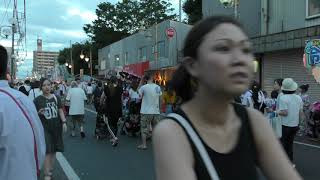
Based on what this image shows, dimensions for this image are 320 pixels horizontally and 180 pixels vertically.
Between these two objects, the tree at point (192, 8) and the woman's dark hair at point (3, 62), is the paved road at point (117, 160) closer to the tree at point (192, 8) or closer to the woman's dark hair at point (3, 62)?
the woman's dark hair at point (3, 62)

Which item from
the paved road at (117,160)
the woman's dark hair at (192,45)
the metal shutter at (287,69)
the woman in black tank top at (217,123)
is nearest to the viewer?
the woman in black tank top at (217,123)

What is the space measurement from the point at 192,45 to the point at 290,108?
8.59 meters

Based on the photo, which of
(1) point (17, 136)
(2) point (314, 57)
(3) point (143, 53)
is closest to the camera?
(1) point (17, 136)

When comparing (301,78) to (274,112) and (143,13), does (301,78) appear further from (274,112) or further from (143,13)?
(143,13)

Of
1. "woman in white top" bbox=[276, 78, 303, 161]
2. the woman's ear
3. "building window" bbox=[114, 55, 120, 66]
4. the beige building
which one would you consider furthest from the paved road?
the beige building

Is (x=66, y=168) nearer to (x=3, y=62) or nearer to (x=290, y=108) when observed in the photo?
(x=290, y=108)

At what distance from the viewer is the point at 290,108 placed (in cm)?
1034

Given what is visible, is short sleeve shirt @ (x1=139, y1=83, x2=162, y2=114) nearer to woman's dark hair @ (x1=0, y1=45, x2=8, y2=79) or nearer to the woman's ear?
woman's dark hair @ (x1=0, y1=45, x2=8, y2=79)

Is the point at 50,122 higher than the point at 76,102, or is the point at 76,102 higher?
the point at 50,122

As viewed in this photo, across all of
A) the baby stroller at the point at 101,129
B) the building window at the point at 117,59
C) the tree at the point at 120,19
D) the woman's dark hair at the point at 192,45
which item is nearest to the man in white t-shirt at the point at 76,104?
the baby stroller at the point at 101,129

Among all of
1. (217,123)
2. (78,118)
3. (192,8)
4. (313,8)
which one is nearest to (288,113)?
(217,123)

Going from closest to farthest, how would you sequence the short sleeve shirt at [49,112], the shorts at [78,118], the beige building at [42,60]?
1. the short sleeve shirt at [49,112]
2. the shorts at [78,118]
3. the beige building at [42,60]

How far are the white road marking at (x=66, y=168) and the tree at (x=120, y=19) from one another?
79.8 metres

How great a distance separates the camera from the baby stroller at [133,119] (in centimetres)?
1734
